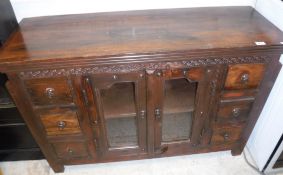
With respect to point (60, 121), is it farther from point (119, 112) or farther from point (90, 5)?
point (90, 5)

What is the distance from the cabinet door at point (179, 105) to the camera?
1.00 metres

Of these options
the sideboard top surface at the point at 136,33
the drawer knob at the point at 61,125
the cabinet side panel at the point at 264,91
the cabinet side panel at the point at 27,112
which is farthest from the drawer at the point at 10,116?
the cabinet side panel at the point at 264,91

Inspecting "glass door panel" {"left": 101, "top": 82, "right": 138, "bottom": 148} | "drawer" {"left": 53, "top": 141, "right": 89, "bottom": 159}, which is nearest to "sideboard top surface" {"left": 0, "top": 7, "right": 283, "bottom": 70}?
"glass door panel" {"left": 101, "top": 82, "right": 138, "bottom": 148}

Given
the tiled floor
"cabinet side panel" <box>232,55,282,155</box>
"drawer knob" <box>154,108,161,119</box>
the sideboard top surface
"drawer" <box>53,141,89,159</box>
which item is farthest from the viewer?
the tiled floor

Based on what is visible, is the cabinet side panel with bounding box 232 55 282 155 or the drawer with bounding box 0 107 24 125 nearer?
the cabinet side panel with bounding box 232 55 282 155

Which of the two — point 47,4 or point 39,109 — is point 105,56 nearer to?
point 39,109

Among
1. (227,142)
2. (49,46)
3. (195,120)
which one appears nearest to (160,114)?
(195,120)

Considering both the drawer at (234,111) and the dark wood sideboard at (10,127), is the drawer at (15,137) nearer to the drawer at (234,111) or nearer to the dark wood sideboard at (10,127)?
the dark wood sideboard at (10,127)

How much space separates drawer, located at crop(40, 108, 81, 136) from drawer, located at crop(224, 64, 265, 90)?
29.8 inches

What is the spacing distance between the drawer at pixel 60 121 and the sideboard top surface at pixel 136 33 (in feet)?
1.02

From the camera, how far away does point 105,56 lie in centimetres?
88

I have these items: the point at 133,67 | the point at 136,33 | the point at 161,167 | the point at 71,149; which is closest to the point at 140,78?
the point at 133,67

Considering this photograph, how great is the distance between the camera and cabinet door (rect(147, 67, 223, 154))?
1.00 meters

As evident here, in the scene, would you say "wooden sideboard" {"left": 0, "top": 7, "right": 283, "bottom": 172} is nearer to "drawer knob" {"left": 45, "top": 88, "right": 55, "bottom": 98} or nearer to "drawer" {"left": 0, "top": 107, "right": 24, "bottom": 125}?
"drawer knob" {"left": 45, "top": 88, "right": 55, "bottom": 98}
